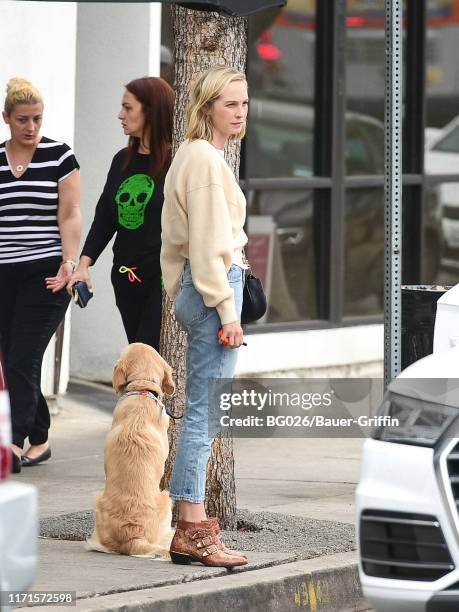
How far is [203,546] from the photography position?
6199 mm

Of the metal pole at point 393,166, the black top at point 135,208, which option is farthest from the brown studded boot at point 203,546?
the black top at point 135,208

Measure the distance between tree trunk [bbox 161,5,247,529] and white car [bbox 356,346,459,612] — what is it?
2.35m

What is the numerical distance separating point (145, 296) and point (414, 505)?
3246 mm

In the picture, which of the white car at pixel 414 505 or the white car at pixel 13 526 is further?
the white car at pixel 414 505

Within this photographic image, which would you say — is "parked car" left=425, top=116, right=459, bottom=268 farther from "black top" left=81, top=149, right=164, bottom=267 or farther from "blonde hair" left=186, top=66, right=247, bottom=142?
"blonde hair" left=186, top=66, right=247, bottom=142

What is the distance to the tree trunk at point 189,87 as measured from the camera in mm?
7008

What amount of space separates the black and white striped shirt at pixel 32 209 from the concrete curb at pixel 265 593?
2.75 meters

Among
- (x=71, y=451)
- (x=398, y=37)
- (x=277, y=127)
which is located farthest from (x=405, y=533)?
(x=277, y=127)

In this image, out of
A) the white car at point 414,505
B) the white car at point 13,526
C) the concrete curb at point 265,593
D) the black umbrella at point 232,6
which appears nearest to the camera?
the white car at point 13,526

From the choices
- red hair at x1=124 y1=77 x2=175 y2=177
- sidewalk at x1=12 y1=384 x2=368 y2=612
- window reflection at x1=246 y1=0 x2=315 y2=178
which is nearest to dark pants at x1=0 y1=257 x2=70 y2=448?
sidewalk at x1=12 y1=384 x2=368 y2=612

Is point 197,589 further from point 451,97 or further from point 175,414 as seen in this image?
point 451,97

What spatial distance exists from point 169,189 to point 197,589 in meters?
1.55

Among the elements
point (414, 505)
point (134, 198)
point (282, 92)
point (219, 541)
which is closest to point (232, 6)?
point (134, 198)

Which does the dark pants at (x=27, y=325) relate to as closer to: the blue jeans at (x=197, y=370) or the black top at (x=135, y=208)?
the black top at (x=135, y=208)
